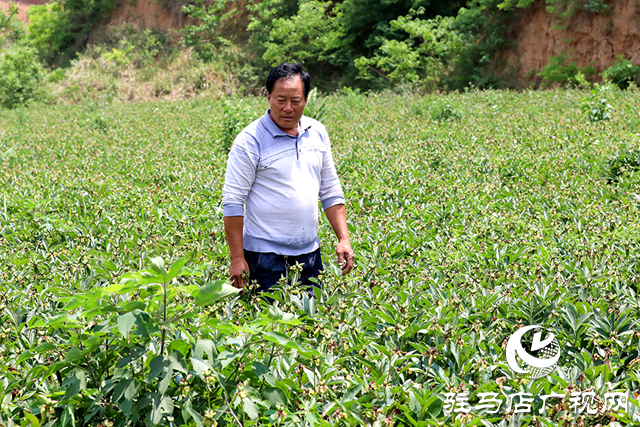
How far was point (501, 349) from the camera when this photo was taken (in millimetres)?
3016

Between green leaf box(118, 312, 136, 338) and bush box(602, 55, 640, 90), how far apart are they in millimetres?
17799

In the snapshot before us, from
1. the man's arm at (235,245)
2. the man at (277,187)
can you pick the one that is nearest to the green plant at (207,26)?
the man at (277,187)

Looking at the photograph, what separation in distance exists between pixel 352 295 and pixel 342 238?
453 millimetres

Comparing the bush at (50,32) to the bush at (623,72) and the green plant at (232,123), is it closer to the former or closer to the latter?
the green plant at (232,123)

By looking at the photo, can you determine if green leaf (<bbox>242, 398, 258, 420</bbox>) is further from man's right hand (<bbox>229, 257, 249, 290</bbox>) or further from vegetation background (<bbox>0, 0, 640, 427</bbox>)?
man's right hand (<bbox>229, 257, 249, 290</bbox>)

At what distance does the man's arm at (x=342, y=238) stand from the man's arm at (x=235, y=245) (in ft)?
2.24

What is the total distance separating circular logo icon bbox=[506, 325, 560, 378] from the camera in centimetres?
286

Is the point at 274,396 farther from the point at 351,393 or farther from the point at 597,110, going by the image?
the point at 597,110

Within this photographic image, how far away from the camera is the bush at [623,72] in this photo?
16.8 meters

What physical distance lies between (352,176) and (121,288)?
5428 mm

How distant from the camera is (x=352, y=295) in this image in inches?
141

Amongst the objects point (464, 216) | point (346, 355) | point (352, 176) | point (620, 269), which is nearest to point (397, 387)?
point (346, 355)

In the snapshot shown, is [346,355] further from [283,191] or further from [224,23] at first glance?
[224,23]

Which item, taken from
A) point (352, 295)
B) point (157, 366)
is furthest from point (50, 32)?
point (157, 366)
